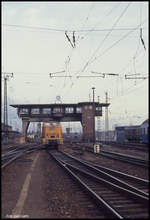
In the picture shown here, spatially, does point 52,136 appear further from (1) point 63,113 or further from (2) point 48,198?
(1) point 63,113

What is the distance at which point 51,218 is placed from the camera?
694cm

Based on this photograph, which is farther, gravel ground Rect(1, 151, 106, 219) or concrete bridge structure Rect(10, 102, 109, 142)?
concrete bridge structure Rect(10, 102, 109, 142)

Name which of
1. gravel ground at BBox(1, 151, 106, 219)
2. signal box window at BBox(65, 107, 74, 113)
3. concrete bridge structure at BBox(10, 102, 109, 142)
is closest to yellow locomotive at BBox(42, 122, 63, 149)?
gravel ground at BBox(1, 151, 106, 219)

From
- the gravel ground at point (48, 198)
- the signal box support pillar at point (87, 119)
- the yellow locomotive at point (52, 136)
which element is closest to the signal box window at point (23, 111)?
the signal box support pillar at point (87, 119)

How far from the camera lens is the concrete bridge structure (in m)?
59.8

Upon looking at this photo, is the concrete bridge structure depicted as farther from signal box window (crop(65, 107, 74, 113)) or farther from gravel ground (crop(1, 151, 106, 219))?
gravel ground (crop(1, 151, 106, 219))

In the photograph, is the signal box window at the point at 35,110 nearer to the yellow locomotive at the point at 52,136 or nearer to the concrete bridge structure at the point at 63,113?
the concrete bridge structure at the point at 63,113

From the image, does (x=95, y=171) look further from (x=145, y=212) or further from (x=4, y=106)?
(x=4, y=106)

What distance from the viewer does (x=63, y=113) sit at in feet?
201

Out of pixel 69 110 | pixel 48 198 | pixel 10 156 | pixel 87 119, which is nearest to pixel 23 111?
pixel 69 110

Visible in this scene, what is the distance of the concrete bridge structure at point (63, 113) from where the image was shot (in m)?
59.8

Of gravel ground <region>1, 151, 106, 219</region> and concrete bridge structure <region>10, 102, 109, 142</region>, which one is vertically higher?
concrete bridge structure <region>10, 102, 109, 142</region>

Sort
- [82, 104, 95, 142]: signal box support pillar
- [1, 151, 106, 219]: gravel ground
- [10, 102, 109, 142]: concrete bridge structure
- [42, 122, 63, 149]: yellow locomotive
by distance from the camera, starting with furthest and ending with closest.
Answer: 1. [10, 102, 109, 142]: concrete bridge structure
2. [82, 104, 95, 142]: signal box support pillar
3. [42, 122, 63, 149]: yellow locomotive
4. [1, 151, 106, 219]: gravel ground

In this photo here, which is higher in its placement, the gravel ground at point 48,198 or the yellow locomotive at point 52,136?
the yellow locomotive at point 52,136
